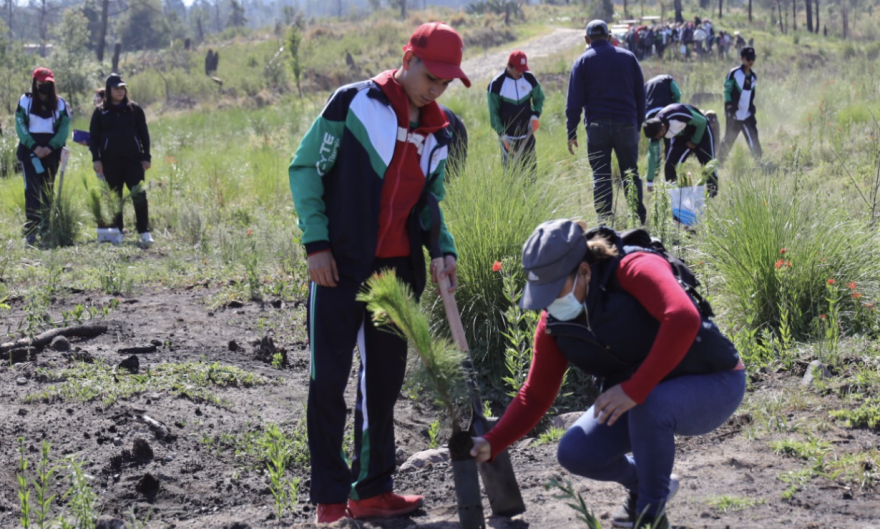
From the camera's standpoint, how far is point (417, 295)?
3.55 metres

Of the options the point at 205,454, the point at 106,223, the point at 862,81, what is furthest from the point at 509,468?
the point at 862,81

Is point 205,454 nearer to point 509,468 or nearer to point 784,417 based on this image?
point 509,468

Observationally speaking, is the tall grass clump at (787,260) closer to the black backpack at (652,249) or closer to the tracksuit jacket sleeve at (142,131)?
the black backpack at (652,249)

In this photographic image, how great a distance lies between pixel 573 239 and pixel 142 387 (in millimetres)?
3106

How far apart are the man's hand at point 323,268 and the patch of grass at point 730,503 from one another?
162 cm

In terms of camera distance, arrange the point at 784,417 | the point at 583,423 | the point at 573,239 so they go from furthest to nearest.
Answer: the point at 784,417 < the point at 583,423 < the point at 573,239

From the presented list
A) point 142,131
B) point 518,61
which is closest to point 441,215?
point 518,61

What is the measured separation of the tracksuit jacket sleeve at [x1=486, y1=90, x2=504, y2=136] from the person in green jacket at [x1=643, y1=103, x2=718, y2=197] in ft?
6.22

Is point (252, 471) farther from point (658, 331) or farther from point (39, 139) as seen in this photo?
point (39, 139)

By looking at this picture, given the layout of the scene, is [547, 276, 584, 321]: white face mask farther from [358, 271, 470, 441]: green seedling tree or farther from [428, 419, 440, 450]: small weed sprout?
[428, 419, 440, 450]: small weed sprout

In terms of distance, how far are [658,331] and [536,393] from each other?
1.62ft

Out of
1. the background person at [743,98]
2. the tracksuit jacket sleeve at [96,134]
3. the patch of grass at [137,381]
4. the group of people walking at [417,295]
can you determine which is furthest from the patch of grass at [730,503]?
the background person at [743,98]

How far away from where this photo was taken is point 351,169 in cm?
318

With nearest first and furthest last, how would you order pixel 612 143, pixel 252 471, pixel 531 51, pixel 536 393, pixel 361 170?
pixel 536 393, pixel 361 170, pixel 252 471, pixel 612 143, pixel 531 51
